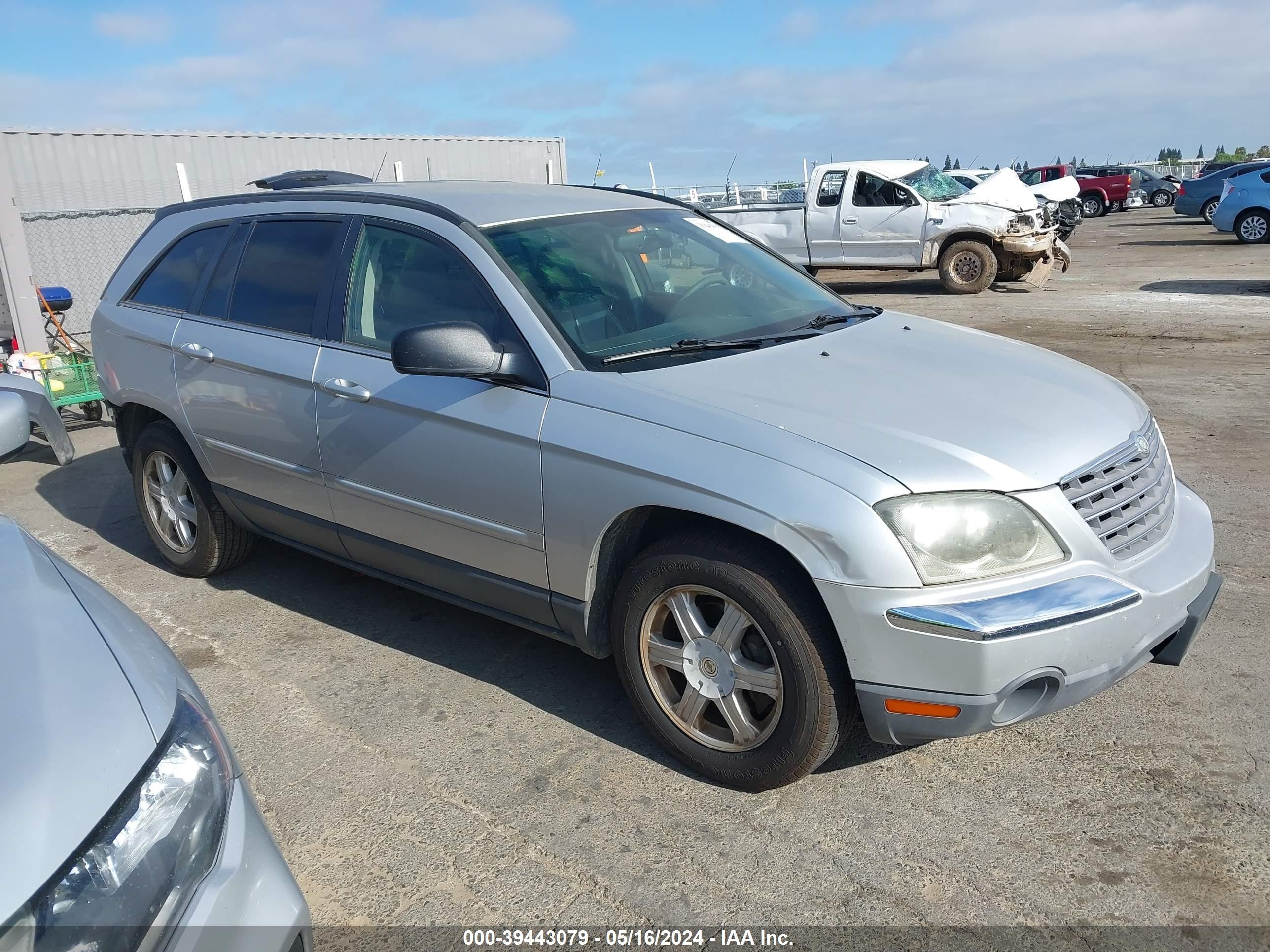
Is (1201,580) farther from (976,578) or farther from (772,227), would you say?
(772,227)

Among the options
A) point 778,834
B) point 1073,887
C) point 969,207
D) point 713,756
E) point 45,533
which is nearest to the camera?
point 1073,887

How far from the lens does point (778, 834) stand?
292 centimetres

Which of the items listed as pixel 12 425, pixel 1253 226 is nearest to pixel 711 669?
pixel 12 425

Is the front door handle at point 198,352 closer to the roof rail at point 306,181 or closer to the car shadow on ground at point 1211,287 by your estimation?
the roof rail at point 306,181

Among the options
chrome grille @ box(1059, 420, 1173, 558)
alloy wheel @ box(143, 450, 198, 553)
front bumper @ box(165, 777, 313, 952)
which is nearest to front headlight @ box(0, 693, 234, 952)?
front bumper @ box(165, 777, 313, 952)

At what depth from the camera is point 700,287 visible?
3967 millimetres

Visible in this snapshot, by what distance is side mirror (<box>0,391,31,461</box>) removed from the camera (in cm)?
271

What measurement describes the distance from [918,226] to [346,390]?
533 inches

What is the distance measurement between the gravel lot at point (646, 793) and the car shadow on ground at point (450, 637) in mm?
14

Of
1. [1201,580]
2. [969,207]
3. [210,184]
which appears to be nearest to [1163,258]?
[969,207]

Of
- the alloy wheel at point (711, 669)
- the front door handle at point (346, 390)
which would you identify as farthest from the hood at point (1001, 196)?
the alloy wheel at point (711, 669)

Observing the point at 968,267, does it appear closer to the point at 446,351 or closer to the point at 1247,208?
the point at 1247,208

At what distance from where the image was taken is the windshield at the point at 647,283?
352 cm

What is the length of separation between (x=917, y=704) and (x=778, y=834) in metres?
0.57
